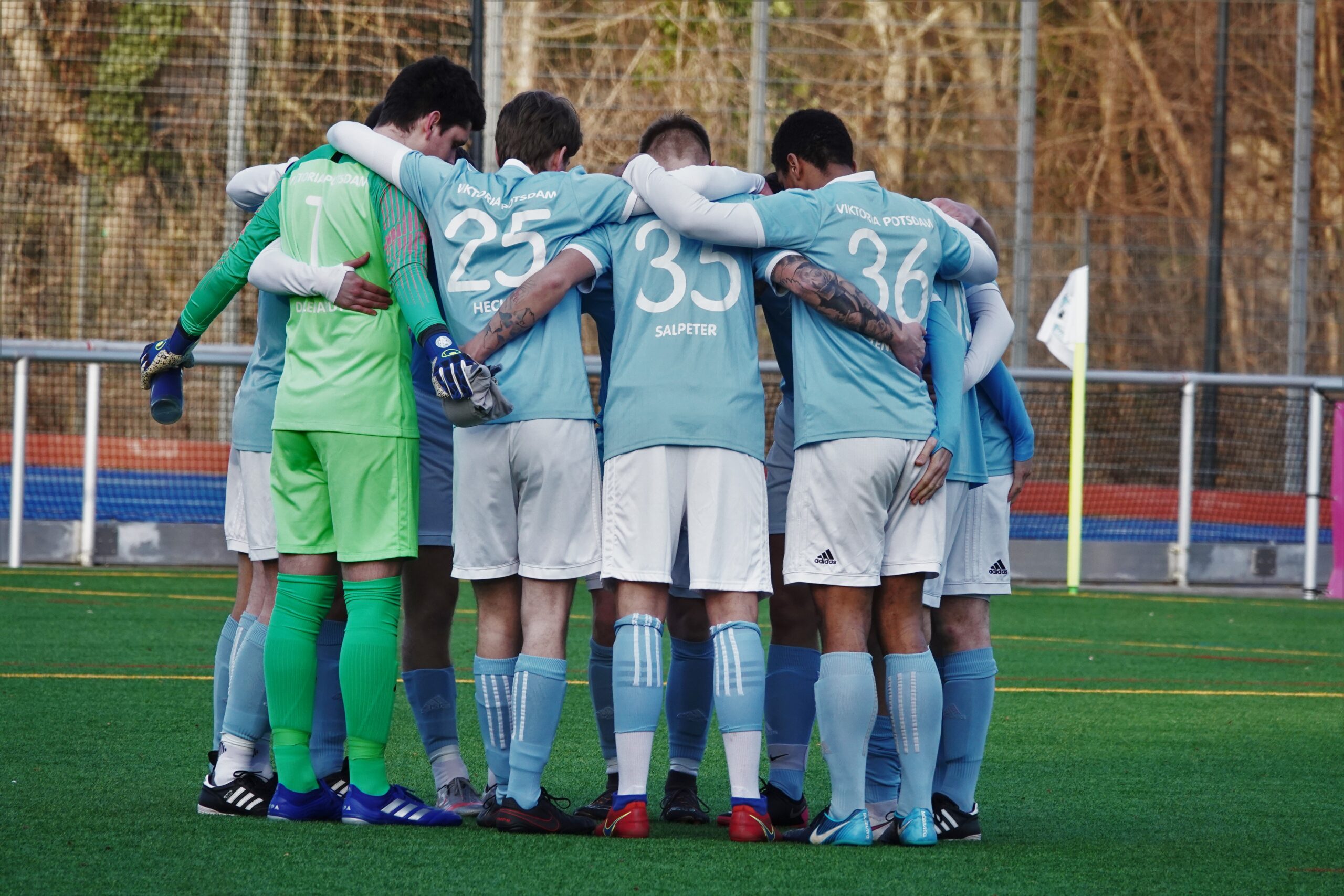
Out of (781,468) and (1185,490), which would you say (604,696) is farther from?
(1185,490)

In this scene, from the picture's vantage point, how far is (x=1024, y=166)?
14.8m

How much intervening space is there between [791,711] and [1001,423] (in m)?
1.02

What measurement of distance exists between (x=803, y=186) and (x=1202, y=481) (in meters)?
10.2

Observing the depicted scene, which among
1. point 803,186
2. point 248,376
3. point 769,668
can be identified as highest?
point 803,186

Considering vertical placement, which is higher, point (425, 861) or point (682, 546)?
point (682, 546)

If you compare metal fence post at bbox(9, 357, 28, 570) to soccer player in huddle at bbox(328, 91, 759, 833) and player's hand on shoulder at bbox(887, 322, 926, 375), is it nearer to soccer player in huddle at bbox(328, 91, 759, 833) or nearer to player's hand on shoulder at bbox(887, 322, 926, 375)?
soccer player in huddle at bbox(328, 91, 759, 833)

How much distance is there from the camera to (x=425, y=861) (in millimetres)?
3883

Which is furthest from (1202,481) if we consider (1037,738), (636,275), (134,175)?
(636,275)

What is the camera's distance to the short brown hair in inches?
181

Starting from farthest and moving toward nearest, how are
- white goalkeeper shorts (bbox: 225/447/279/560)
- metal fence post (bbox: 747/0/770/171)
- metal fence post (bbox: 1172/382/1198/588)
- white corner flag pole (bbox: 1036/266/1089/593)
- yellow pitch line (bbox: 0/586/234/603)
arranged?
metal fence post (bbox: 747/0/770/171) < metal fence post (bbox: 1172/382/1198/588) < white corner flag pole (bbox: 1036/266/1089/593) < yellow pitch line (bbox: 0/586/234/603) < white goalkeeper shorts (bbox: 225/447/279/560)

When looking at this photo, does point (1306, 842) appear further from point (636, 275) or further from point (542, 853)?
point (636, 275)

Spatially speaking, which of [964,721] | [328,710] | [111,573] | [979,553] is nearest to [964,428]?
[979,553]

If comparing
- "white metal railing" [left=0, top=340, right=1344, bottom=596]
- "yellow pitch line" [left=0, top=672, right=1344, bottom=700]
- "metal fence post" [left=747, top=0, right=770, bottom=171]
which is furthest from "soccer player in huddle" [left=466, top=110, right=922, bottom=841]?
"metal fence post" [left=747, top=0, right=770, bottom=171]

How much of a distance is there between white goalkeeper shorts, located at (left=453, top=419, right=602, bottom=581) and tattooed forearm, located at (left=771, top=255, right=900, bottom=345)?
64 centimetres
